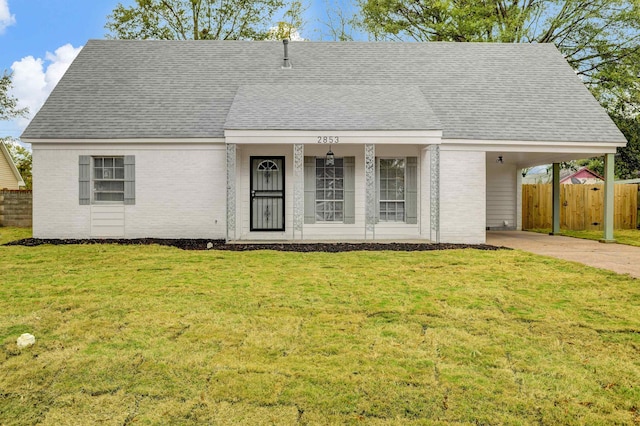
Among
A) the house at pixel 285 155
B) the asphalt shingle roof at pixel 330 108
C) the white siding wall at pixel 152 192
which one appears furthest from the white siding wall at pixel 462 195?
the white siding wall at pixel 152 192

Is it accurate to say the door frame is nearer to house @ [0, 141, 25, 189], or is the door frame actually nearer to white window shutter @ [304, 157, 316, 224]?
white window shutter @ [304, 157, 316, 224]

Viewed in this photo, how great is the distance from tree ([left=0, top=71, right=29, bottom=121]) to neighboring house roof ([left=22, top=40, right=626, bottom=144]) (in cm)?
1701

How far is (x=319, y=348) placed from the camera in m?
3.70

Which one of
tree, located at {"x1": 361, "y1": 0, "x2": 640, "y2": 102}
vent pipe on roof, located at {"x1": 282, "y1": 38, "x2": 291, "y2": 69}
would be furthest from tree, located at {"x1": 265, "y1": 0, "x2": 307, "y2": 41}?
vent pipe on roof, located at {"x1": 282, "y1": 38, "x2": 291, "y2": 69}

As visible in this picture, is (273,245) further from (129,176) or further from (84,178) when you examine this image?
(84,178)

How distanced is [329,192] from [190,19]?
1667 centimetres

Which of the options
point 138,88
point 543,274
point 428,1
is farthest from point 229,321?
point 428,1

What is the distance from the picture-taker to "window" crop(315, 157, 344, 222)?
11.7 meters

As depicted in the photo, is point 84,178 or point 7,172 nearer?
point 84,178

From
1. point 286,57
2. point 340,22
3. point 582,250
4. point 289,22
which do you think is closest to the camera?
point 582,250

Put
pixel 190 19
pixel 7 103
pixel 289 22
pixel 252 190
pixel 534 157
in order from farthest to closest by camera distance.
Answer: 1. pixel 7 103
2. pixel 289 22
3. pixel 190 19
4. pixel 534 157
5. pixel 252 190

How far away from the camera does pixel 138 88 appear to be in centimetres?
1269

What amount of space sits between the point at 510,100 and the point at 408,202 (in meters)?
4.25

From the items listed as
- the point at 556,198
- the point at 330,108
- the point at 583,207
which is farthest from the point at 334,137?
the point at 583,207
